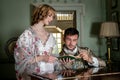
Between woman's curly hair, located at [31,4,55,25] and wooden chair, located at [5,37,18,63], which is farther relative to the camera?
wooden chair, located at [5,37,18,63]

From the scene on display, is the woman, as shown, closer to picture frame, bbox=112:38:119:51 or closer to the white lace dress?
the white lace dress

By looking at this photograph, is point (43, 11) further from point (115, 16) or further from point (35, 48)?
point (115, 16)

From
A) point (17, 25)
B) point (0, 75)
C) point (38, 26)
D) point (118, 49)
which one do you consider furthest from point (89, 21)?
point (38, 26)

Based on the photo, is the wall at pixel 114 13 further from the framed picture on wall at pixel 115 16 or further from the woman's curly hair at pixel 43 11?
the woman's curly hair at pixel 43 11

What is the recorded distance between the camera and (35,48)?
220 cm

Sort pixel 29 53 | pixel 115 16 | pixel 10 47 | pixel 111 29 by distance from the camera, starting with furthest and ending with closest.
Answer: pixel 10 47, pixel 115 16, pixel 111 29, pixel 29 53

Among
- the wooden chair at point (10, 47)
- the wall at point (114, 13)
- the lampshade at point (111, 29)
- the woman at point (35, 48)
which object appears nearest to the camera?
the woman at point (35, 48)

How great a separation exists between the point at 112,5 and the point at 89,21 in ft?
2.08

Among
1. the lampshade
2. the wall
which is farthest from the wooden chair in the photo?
the wall

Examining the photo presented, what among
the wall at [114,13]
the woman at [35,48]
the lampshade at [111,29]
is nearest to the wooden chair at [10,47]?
the lampshade at [111,29]

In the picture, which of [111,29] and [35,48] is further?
[111,29]

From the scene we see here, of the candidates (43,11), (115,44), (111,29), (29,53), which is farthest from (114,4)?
(29,53)

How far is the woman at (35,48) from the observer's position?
2.13 meters

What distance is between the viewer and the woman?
2133 millimetres
